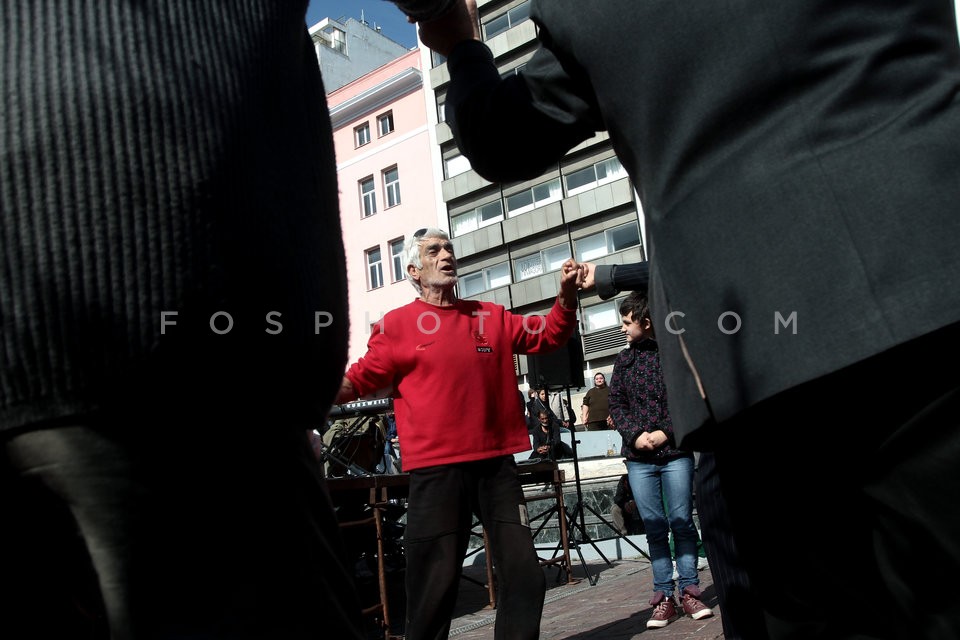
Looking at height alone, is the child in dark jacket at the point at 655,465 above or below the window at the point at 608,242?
below

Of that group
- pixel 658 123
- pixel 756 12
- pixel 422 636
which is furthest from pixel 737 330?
pixel 422 636

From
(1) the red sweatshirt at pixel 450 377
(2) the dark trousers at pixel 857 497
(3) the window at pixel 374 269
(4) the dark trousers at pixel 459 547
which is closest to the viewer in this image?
(2) the dark trousers at pixel 857 497

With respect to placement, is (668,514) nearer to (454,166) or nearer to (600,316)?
(600,316)

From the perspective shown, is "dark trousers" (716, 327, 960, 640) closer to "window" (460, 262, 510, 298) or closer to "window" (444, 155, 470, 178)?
"window" (460, 262, 510, 298)

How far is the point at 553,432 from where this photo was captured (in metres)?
14.7

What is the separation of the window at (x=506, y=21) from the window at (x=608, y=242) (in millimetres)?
8925

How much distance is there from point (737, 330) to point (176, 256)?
768 mm

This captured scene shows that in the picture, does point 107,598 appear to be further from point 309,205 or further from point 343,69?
point 343,69

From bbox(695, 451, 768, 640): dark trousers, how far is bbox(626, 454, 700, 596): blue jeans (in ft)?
8.76

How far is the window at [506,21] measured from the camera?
34.5m

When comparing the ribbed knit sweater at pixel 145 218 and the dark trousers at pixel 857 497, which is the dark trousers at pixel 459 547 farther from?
the ribbed knit sweater at pixel 145 218

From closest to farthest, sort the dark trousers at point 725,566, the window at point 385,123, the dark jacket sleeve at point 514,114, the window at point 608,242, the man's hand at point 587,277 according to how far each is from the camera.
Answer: the dark jacket sleeve at point 514,114, the dark trousers at point 725,566, the man's hand at point 587,277, the window at point 608,242, the window at point 385,123

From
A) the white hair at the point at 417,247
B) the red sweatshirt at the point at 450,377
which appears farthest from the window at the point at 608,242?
the red sweatshirt at the point at 450,377

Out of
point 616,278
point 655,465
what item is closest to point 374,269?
point 655,465
